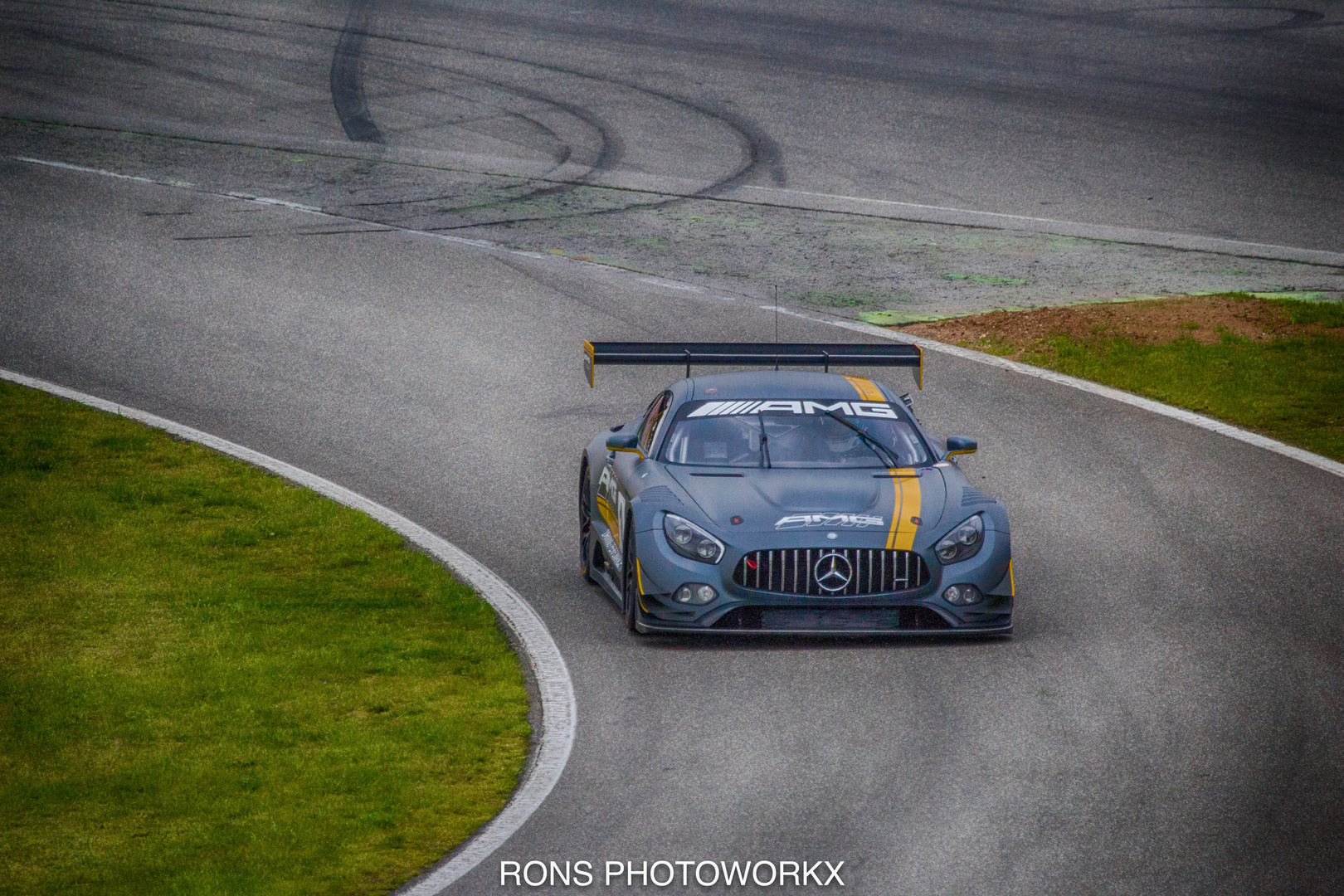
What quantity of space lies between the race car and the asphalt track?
301mm

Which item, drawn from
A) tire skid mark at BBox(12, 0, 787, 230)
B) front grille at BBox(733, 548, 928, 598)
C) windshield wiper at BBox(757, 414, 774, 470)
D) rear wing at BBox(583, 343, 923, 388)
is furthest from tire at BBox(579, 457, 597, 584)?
tire skid mark at BBox(12, 0, 787, 230)

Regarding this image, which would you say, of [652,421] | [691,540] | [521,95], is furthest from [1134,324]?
[521,95]

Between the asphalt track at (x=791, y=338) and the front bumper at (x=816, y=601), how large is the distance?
0.22 m

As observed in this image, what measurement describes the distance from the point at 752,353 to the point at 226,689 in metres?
4.48

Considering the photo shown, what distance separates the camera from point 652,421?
11.8 metres

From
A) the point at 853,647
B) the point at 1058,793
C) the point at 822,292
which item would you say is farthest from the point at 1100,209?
the point at 1058,793

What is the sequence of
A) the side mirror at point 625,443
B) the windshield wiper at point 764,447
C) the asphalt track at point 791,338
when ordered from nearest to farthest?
the asphalt track at point 791,338
the windshield wiper at point 764,447
the side mirror at point 625,443

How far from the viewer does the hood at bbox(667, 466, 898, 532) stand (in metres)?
10.0

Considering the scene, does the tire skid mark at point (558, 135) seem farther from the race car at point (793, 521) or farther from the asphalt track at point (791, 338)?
the race car at point (793, 521)

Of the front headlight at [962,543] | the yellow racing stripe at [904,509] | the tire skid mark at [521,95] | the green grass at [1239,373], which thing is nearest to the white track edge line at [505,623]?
the yellow racing stripe at [904,509]

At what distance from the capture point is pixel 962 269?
2066 cm

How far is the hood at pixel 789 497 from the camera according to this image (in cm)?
1002

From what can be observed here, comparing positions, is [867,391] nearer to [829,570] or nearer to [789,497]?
[789,497]

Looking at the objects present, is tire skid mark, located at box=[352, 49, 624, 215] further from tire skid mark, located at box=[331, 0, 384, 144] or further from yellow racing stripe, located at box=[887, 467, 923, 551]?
yellow racing stripe, located at box=[887, 467, 923, 551]
